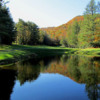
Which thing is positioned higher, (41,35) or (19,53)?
(41,35)

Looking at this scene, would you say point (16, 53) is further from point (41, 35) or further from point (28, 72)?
point (41, 35)

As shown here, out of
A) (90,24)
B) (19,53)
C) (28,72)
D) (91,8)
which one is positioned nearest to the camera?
(28,72)

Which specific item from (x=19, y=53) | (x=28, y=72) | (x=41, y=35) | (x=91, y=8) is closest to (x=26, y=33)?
(x=41, y=35)

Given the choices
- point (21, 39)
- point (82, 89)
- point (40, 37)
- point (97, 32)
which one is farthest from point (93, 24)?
point (40, 37)

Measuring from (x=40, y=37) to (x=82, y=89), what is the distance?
7330cm

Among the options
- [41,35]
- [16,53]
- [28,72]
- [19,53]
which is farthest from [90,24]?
[41,35]

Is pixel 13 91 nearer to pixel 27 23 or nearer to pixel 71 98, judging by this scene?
pixel 71 98

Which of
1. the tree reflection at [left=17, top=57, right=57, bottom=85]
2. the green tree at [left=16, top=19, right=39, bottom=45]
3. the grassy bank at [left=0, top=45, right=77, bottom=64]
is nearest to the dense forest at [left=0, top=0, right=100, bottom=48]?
the green tree at [left=16, top=19, right=39, bottom=45]

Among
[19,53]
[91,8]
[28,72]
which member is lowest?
[28,72]

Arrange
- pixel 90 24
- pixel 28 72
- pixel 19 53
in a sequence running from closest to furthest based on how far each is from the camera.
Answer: pixel 28 72 → pixel 19 53 → pixel 90 24

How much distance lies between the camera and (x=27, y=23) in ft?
249

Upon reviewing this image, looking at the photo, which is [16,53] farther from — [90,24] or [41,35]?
[41,35]

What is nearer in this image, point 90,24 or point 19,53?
point 19,53

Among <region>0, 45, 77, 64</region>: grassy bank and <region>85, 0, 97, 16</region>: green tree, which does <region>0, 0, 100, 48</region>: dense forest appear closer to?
<region>85, 0, 97, 16</region>: green tree
